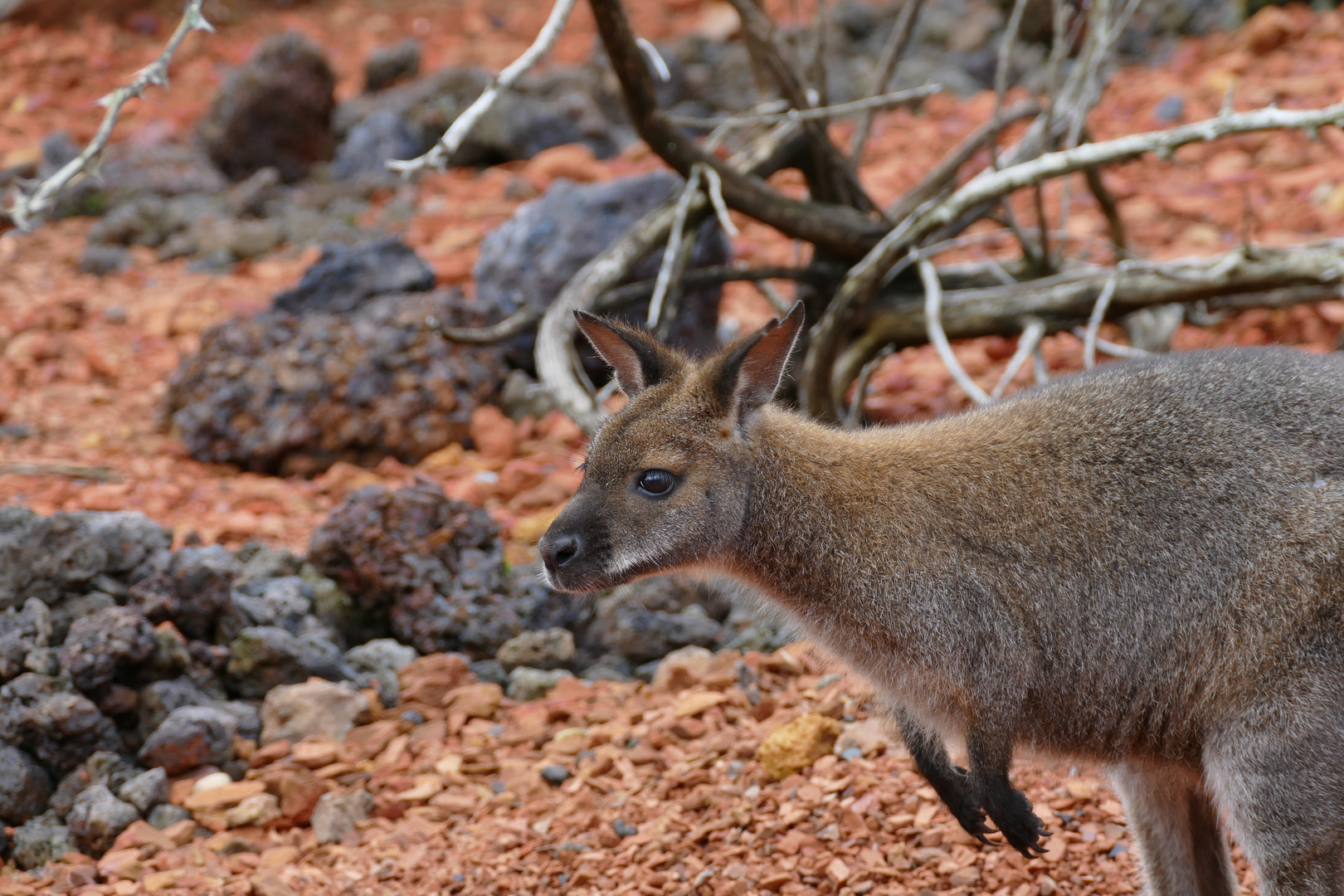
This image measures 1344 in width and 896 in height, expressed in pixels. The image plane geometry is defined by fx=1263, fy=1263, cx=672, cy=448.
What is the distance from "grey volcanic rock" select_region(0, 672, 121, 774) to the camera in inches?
179

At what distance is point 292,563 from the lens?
237 inches

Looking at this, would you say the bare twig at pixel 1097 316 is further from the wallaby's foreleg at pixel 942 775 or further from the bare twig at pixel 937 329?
the wallaby's foreleg at pixel 942 775

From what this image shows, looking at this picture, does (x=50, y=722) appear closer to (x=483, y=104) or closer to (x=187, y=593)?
(x=187, y=593)

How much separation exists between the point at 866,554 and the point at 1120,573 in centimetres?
71

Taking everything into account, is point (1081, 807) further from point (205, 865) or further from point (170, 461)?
point (170, 461)

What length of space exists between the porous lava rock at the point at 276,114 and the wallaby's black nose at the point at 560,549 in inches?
382

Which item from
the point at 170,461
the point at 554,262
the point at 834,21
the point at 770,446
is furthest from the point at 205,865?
the point at 834,21

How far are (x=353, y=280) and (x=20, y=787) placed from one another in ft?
14.7

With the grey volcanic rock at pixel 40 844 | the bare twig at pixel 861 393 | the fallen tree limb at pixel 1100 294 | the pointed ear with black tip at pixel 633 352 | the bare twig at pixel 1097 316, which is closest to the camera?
the pointed ear with black tip at pixel 633 352

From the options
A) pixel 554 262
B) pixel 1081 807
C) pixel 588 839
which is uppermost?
pixel 554 262

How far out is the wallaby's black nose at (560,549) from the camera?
3732 mm

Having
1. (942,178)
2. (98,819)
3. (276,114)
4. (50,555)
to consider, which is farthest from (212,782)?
(276,114)

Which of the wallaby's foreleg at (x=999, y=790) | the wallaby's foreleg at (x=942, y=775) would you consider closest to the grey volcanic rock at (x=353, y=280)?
the wallaby's foreleg at (x=942, y=775)

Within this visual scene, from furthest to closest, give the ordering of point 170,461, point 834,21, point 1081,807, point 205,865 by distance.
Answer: point 834,21 < point 170,461 < point 1081,807 < point 205,865
